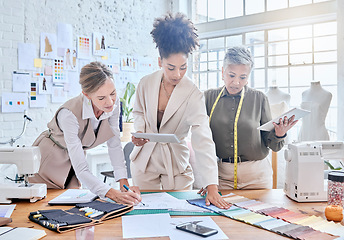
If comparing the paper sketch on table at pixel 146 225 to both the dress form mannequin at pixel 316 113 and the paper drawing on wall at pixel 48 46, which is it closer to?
the dress form mannequin at pixel 316 113

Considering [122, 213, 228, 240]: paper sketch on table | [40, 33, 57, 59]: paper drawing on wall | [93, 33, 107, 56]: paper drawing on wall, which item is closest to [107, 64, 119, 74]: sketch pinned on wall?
[93, 33, 107, 56]: paper drawing on wall

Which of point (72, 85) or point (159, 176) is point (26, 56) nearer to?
point (72, 85)

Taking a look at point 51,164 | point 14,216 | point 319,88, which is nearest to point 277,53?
point 319,88

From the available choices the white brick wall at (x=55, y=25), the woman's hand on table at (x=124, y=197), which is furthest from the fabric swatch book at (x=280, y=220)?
the white brick wall at (x=55, y=25)

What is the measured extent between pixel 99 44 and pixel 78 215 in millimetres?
4231

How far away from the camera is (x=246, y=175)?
7.48ft

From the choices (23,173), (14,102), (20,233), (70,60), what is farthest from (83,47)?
(20,233)

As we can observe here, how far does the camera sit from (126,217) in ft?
5.24

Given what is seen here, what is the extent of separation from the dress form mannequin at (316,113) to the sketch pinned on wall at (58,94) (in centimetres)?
318

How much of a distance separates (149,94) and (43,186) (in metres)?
0.78

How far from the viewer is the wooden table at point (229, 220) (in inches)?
54.8

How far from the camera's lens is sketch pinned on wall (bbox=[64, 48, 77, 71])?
16.3 ft

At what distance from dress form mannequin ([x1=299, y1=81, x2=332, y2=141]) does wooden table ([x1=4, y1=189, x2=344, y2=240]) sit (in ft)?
8.50

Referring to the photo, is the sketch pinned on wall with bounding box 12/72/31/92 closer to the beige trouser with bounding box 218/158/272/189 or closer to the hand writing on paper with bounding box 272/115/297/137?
the beige trouser with bounding box 218/158/272/189
